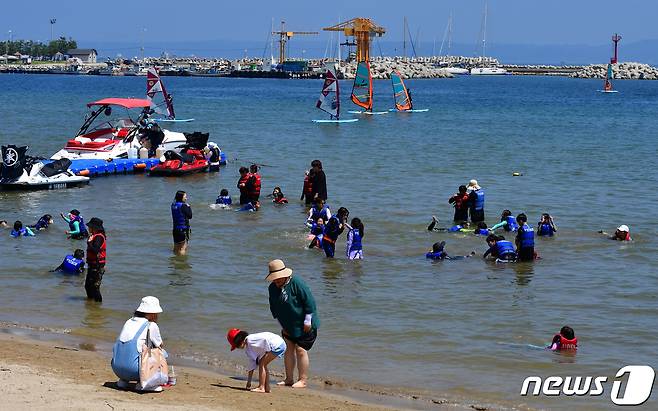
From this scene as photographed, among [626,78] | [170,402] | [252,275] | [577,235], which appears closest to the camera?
[170,402]

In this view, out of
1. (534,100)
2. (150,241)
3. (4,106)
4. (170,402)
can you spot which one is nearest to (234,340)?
(170,402)

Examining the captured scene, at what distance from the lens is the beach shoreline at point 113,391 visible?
10367 mm

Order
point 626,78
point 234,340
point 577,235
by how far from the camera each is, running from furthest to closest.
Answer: point 626,78 < point 577,235 < point 234,340

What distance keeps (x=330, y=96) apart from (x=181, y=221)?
37850 mm

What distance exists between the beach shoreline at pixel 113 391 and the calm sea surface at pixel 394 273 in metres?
0.74

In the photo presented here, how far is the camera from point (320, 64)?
654 ft

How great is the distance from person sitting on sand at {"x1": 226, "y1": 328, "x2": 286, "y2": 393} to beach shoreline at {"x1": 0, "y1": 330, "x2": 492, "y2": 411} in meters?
0.21

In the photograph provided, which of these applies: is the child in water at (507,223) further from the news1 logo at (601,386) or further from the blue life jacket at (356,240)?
the news1 logo at (601,386)

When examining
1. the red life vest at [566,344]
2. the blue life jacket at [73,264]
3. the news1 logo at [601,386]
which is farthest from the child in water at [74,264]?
the news1 logo at [601,386]

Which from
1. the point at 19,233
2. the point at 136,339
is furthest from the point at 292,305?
the point at 19,233

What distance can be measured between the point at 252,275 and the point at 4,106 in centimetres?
6144

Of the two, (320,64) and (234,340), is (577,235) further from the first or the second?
(320,64)

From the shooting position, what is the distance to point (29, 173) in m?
28.2

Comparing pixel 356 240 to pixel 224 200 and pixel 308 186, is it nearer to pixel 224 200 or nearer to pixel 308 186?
pixel 308 186
